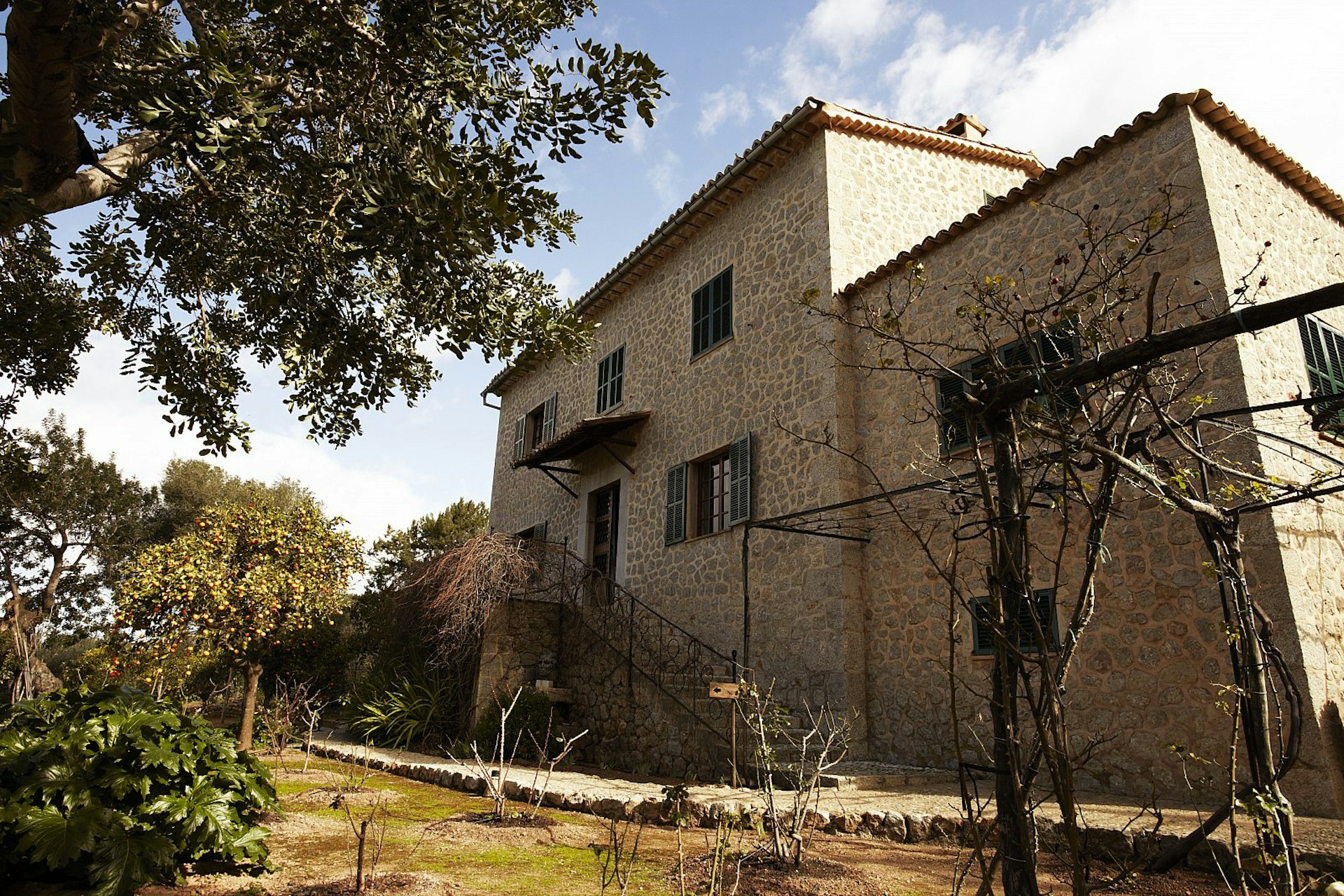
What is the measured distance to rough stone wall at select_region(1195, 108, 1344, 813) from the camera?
18.1 ft

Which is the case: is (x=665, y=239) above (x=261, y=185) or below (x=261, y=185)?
above

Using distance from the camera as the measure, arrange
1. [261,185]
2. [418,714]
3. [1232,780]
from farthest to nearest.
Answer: [418,714], [261,185], [1232,780]

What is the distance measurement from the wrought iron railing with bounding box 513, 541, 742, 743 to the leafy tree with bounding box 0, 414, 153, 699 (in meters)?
14.7

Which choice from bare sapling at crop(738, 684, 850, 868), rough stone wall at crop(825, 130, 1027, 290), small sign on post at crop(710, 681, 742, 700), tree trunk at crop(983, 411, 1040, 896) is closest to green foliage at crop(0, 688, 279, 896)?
bare sapling at crop(738, 684, 850, 868)

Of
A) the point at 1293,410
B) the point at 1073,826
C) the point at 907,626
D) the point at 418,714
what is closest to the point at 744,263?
the point at 907,626

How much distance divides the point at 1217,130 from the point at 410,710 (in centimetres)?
1141

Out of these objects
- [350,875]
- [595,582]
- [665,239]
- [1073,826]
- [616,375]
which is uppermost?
[665,239]

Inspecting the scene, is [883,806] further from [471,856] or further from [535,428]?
[535,428]

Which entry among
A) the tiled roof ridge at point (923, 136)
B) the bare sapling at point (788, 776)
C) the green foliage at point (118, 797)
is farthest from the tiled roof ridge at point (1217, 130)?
the green foliage at point (118, 797)

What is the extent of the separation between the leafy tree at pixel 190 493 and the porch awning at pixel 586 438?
12.1 m

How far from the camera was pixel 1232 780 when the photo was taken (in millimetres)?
2842

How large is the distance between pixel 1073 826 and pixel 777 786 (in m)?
5.49

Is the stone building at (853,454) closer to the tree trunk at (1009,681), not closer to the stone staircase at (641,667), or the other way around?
the stone staircase at (641,667)

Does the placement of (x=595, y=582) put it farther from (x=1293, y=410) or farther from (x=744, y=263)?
(x=1293, y=410)
